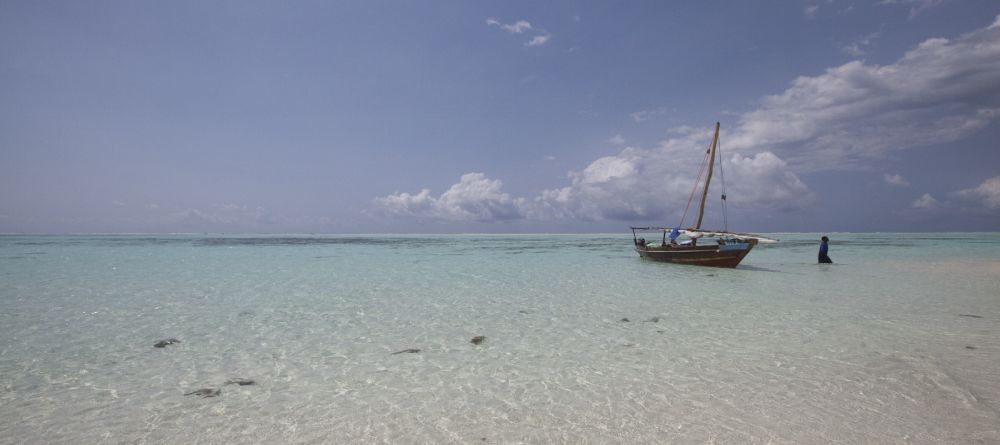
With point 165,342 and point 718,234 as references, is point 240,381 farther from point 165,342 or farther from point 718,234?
point 718,234

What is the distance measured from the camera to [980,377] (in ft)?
23.0

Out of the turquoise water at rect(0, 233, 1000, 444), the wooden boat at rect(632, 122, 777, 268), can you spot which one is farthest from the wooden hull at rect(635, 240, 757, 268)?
the turquoise water at rect(0, 233, 1000, 444)

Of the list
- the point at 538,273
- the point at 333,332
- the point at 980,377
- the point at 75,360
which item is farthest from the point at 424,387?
the point at 538,273

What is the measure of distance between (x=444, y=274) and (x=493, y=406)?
59.8 ft

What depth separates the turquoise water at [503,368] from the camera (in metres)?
5.37

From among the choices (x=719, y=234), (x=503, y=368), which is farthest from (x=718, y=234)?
(x=503, y=368)

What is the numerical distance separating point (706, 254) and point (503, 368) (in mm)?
24650

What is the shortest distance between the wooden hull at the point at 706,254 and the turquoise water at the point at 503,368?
37.1 feet

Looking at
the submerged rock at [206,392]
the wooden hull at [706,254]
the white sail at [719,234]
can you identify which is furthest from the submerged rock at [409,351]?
the white sail at [719,234]

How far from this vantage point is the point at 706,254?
28344 millimetres

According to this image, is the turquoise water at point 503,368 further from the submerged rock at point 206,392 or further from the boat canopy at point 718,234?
the boat canopy at point 718,234

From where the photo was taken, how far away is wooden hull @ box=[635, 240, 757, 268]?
1067 inches

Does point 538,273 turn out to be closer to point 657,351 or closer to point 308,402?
point 657,351

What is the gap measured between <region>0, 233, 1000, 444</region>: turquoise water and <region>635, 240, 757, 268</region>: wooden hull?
1131 cm
